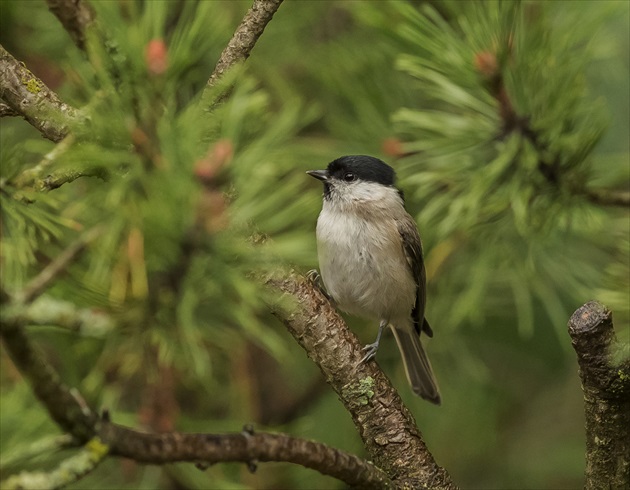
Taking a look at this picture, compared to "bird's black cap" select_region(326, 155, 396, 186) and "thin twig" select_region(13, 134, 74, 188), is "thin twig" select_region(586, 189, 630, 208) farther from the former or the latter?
"thin twig" select_region(13, 134, 74, 188)

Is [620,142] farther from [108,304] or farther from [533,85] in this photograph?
[108,304]

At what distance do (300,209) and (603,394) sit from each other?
473 mm

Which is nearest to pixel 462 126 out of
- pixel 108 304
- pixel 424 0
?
pixel 424 0

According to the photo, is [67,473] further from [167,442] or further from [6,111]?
[6,111]

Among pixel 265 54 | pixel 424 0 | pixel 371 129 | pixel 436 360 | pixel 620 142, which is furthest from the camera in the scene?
pixel 620 142

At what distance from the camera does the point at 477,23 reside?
1577 mm

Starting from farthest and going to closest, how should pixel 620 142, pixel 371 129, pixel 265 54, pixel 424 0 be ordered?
pixel 620 142 → pixel 265 54 → pixel 371 129 → pixel 424 0

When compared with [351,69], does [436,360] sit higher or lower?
lower

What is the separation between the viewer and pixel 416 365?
7.67 feet

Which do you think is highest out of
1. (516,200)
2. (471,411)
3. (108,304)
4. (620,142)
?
(108,304)

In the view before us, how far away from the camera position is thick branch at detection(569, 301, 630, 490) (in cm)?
109

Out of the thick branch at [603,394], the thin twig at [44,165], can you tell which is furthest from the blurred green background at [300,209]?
the thick branch at [603,394]

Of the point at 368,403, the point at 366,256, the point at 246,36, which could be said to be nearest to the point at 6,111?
the point at 246,36

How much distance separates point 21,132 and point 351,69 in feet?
2.84
